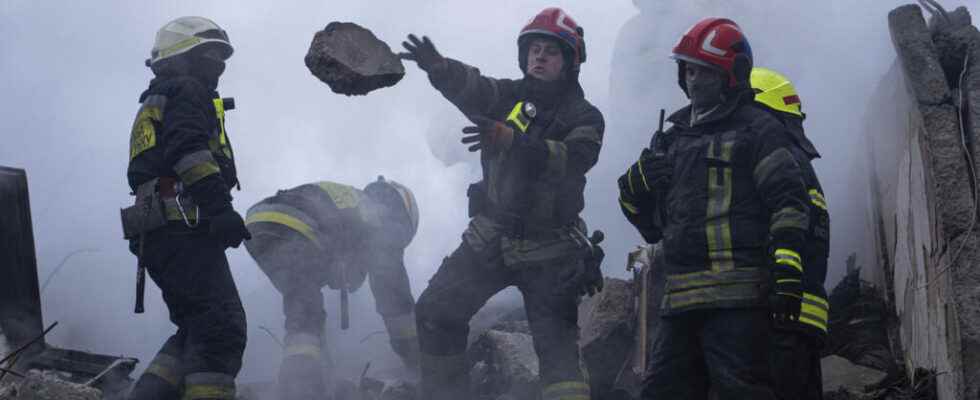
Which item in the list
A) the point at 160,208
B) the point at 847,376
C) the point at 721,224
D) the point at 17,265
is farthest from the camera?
the point at 17,265

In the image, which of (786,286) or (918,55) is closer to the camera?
(786,286)

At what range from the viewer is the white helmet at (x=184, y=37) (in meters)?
5.21

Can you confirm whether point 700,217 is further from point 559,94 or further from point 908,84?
point 559,94

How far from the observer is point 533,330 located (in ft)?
17.1

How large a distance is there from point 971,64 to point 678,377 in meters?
1.69

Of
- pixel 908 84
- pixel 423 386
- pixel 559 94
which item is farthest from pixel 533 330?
pixel 908 84

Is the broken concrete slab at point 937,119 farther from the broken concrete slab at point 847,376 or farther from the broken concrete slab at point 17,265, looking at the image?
the broken concrete slab at point 17,265

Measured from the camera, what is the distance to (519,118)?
518 cm

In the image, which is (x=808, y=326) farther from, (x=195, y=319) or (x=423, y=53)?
(x=195, y=319)

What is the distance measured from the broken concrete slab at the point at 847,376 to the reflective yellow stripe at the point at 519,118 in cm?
191

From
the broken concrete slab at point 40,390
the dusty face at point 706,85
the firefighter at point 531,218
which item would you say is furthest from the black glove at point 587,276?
the broken concrete slab at point 40,390

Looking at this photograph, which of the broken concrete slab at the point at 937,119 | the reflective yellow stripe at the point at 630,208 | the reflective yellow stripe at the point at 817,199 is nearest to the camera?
the reflective yellow stripe at the point at 817,199

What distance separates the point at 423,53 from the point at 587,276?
1.29 metres

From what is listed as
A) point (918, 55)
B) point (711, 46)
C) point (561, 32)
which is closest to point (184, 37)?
point (561, 32)
